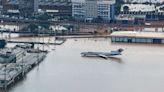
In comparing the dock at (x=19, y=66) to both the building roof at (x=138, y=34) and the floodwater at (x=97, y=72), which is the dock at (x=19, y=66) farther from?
the building roof at (x=138, y=34)

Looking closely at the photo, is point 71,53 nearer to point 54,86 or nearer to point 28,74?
point 28,74

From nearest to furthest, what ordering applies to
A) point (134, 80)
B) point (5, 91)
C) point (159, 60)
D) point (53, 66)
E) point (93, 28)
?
point (5, 91)
point (134, 80)
point (53, 66)
point (159, 60)
point (93, 28)

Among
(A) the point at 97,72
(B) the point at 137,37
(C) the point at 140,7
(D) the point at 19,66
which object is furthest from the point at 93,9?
(D) the point at 19,66

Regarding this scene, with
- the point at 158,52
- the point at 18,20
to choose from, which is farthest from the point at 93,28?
the point at 158,52

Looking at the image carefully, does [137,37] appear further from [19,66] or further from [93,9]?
[19,66]

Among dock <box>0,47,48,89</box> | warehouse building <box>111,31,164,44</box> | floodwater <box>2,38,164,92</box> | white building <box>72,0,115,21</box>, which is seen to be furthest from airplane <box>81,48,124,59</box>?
white building <box>72,0,115,21</box>

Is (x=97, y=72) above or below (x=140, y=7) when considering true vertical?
below
